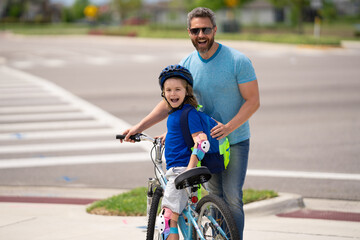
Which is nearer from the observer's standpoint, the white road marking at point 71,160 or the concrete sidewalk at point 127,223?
the concrete sidewalk at point 127,223

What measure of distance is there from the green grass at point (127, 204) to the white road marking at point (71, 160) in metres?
2.51

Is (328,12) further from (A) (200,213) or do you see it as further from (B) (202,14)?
(A) (200,213)

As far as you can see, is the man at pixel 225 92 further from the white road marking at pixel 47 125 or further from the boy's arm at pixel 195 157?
the white road marking at pixel 47 125

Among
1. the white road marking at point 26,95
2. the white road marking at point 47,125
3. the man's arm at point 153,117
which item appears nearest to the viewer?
the man's arm at point 153,117

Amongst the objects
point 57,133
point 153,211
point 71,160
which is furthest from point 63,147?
point 153,211

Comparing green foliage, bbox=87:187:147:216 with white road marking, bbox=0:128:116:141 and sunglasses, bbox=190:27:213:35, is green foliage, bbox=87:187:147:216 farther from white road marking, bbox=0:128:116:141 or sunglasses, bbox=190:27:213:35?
white road marking, bbox=0:128:116:141

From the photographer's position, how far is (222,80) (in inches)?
167

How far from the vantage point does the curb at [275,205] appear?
6.26 meters

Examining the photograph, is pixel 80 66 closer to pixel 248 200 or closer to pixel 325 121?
pixel 325 121

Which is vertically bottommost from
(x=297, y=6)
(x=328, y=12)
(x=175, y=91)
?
(x=328, y=12)

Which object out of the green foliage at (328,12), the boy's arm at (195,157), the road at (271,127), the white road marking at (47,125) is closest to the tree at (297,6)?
the green foliage at (328,12)

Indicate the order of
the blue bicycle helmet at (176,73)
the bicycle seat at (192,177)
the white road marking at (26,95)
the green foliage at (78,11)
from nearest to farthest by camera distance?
the bicycle seat at (192,177)
the blue bicycle helmet at (176,73)
the white road marking at (26,95)
the green foliage at (78,11)

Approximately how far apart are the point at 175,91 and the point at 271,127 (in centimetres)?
779

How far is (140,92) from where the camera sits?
667 inches
